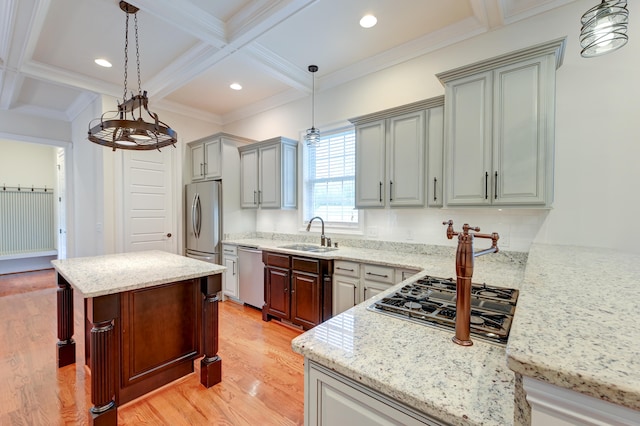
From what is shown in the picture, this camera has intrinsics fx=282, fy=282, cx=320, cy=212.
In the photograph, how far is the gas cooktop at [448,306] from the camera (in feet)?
3.54

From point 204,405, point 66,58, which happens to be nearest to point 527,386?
point 204,405

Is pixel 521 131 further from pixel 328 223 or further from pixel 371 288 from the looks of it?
pixel 328 223

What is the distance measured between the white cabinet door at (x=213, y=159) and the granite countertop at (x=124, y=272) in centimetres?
183

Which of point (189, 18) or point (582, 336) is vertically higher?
point (189, 18)

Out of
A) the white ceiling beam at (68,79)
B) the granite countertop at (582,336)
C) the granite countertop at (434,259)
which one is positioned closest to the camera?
the granite countertop at (582,336)

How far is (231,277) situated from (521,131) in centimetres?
377

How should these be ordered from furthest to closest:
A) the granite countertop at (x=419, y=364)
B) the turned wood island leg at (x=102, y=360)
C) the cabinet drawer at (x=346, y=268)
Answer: the cabinet drawer at (x=346, y=268) → the turned wood island leg at (x=102, y=360) → the granite countertop at (x=419, y=364)

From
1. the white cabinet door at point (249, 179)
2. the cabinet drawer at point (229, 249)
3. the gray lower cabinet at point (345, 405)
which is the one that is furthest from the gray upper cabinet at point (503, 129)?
the cabinet drawer at point (229, 249)

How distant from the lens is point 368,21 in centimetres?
261

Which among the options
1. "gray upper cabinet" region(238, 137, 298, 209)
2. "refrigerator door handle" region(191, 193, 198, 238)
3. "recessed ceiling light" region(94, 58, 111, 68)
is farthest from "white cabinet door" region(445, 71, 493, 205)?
"recessed ceiling light" region(94, 58, 111, 68)

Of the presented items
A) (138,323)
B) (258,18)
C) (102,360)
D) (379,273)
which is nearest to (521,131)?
(379,273)

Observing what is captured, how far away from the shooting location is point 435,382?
772 mm

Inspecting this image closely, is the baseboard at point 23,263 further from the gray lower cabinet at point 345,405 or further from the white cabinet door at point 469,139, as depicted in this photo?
the white cabinet door at point 469,139

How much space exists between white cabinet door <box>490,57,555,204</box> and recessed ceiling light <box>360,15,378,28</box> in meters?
1.17
